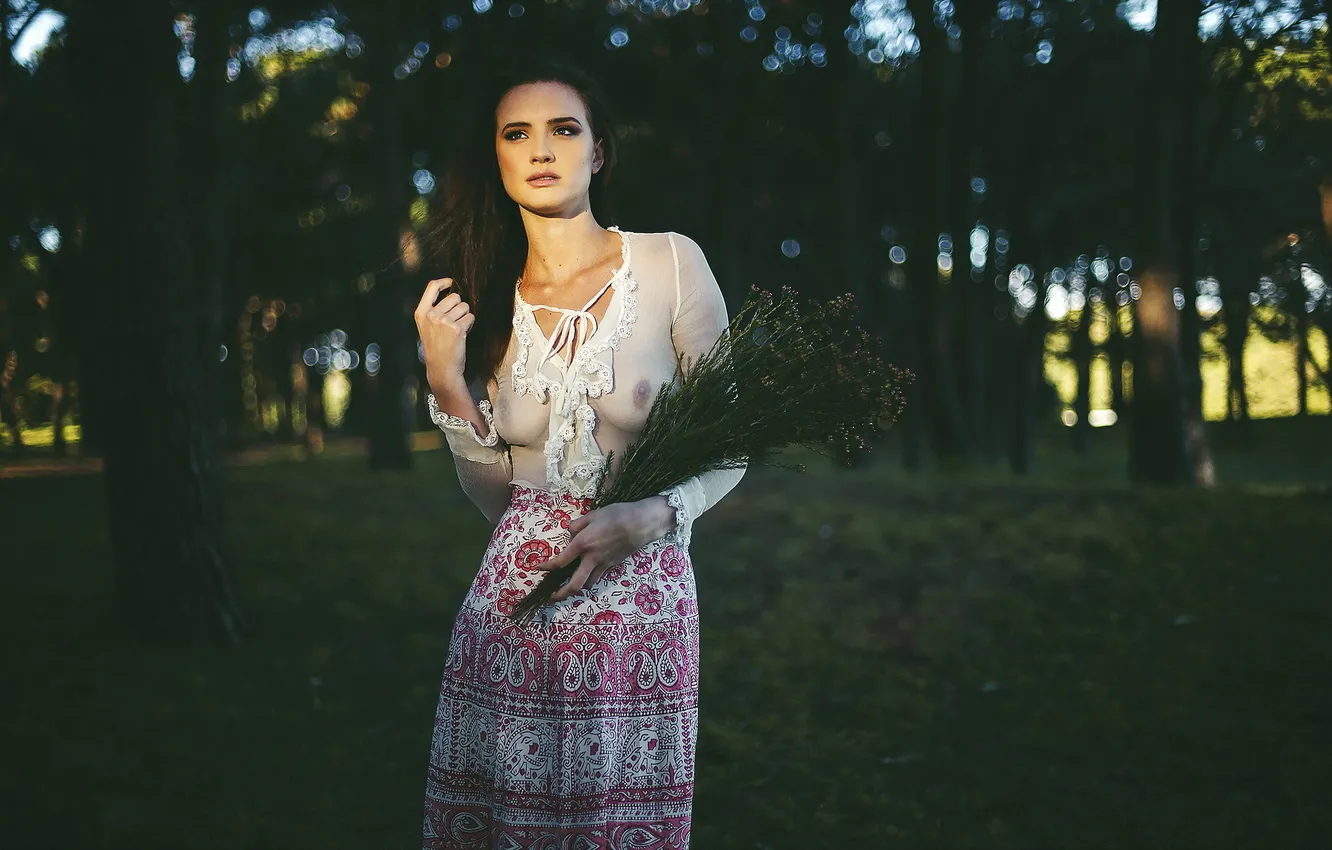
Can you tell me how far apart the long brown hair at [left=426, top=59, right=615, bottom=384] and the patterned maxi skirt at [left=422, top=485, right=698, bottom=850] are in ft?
1.46

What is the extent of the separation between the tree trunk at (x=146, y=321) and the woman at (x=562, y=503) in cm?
515

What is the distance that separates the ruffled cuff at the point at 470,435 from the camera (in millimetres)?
2865

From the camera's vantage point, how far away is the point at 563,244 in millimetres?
2938

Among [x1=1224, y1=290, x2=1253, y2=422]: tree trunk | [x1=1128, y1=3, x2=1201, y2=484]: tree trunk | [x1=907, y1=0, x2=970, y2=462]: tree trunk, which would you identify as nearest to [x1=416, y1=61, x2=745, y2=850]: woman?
[x1=1128, y1=3, x2=1201, y2=484]: tree trunk

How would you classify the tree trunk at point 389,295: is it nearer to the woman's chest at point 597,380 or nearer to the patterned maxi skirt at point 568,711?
the woman's chest at point 597,380

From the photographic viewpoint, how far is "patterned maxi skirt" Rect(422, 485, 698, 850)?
8.75ft

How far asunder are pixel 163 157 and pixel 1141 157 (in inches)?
395

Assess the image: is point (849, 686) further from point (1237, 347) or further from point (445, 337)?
point (1237, 347)

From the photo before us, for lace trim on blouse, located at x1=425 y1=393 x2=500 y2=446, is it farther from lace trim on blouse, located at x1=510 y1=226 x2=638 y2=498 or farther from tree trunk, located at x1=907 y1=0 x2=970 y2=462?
tree trunk, located at x1=907 y1=0 x2=970 y2=462

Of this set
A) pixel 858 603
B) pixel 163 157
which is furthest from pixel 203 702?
pixel 858 603

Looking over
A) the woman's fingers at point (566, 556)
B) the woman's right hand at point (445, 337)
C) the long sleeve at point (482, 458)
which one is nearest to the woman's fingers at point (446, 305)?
the woman's right hand at point (445, 337)

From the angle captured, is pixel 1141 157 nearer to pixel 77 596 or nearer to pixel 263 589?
pixel 263 589

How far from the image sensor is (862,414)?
288 cm

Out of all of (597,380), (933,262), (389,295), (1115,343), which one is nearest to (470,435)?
(597,380)
